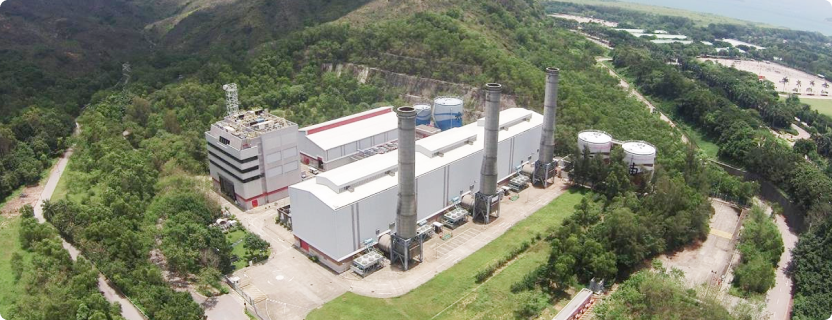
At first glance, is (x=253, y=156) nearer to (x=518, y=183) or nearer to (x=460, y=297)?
(x=460, y=297)

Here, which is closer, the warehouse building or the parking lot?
the warehouse building

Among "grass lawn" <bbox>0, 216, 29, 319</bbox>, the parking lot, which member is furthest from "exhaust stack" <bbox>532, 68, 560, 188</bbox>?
the parking lot

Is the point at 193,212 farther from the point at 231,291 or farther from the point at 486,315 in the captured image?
the point at 486,315

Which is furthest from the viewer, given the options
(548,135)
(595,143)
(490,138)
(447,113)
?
(447,113)

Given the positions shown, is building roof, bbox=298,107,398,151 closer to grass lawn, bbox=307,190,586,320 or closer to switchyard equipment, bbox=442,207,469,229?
switchyard equipment, bbox=442,207,469,229

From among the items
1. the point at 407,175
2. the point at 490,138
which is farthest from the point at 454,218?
the point at 407,175

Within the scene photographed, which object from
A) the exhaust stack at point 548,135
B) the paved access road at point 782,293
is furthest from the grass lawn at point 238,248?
the paved access road at point 782,293
